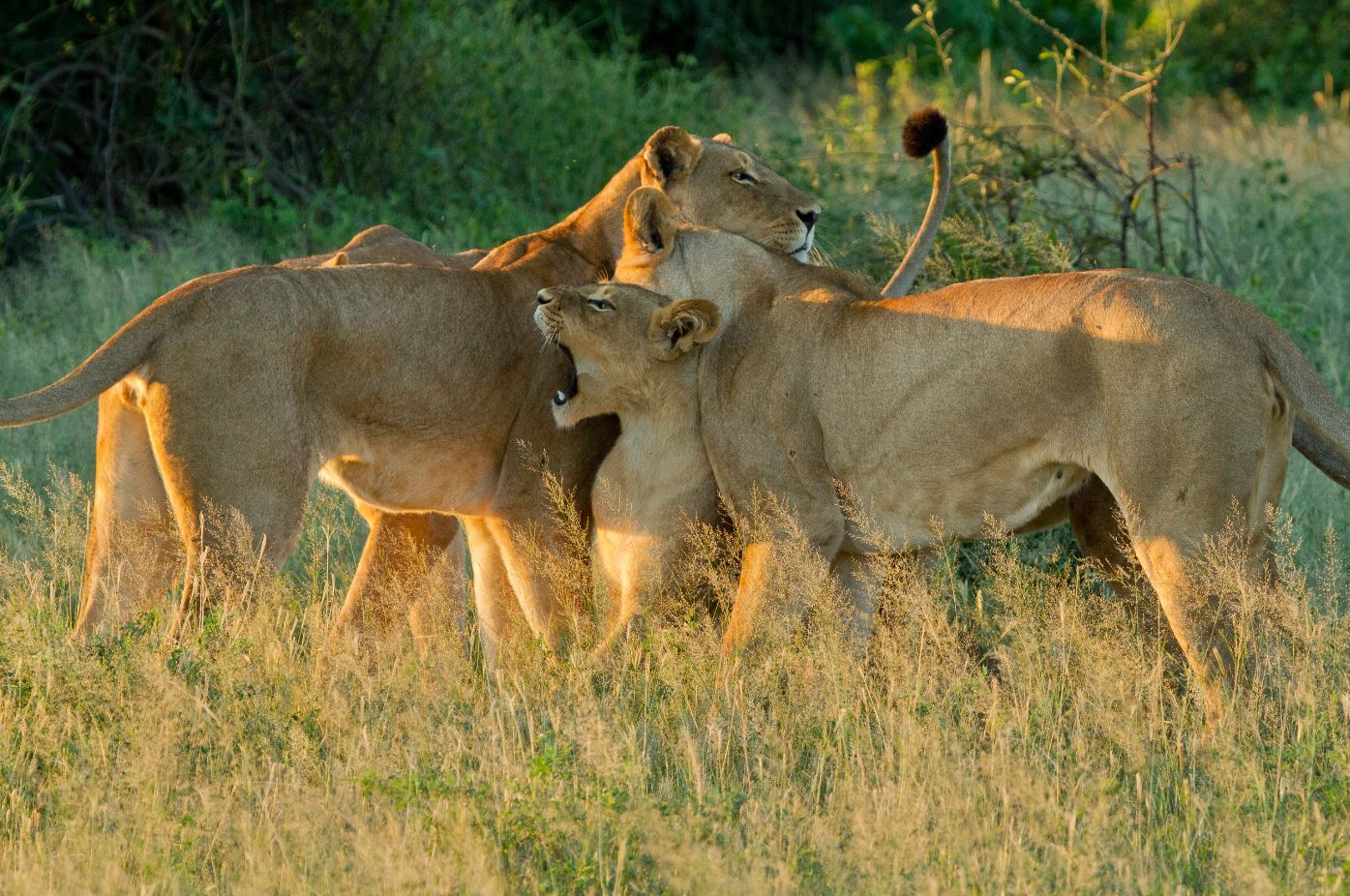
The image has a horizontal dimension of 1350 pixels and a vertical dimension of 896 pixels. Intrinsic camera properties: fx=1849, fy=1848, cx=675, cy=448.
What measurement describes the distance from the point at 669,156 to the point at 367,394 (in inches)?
51.2

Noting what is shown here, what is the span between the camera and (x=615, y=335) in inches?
190

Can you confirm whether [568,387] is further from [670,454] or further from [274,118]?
[274,118]

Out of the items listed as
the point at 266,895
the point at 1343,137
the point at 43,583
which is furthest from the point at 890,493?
the point at 1343,137

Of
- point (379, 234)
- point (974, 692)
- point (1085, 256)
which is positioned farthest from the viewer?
point (1085, 256)

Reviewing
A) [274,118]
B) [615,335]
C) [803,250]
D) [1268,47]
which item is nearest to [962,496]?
[615,335]

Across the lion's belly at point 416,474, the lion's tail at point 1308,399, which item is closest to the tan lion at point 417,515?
the lion's belly at point 416,474

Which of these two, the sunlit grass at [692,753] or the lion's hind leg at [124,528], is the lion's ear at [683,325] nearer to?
the sunlit grass at [692,753]

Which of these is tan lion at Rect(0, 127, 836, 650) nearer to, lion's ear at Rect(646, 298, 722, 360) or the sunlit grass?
the sunlit grass

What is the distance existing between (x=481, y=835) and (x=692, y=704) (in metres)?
1.01

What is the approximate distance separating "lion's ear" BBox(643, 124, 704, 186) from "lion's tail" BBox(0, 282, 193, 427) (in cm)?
160

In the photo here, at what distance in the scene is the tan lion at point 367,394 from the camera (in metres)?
4.38

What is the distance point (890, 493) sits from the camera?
454 cm

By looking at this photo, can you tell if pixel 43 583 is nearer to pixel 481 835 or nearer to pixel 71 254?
pixel 481 835

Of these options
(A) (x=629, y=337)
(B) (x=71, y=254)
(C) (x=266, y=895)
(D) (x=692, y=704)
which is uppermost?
(A) (x=629, y=337)
